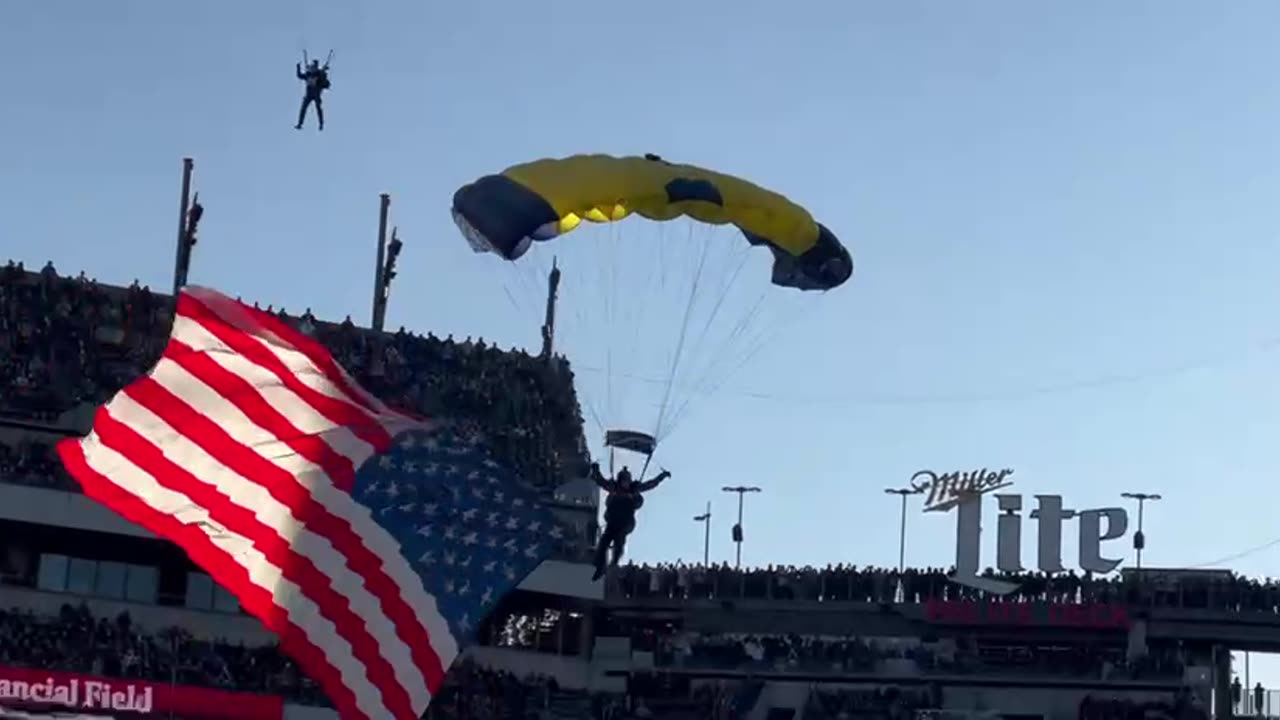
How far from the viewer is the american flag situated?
1351 inches

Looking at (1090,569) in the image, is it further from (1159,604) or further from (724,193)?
(724,193)

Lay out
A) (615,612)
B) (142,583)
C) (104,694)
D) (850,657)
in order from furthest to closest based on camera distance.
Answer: (615,612) → (850,657) → (142,583) → (104,694)

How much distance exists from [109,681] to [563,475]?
19991 mm

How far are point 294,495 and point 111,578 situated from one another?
27.6 metres

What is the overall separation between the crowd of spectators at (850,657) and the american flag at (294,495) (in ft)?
88.8

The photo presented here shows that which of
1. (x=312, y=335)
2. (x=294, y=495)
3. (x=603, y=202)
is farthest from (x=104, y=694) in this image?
(x=312, y=335)

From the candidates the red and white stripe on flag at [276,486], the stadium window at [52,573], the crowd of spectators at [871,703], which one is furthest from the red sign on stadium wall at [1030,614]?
the red and white stripe on flag at [276,486]

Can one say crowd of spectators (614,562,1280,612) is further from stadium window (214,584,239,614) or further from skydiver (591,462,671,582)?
skydiver (591,462,671,582)

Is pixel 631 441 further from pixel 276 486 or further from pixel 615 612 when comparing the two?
pixel 615 612

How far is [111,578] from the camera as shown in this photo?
61969mm

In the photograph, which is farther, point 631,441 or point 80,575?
point 80,575

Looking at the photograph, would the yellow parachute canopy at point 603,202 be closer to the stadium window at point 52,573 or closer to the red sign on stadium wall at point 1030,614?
the stadium window at point 52,573

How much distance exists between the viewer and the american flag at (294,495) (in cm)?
3431

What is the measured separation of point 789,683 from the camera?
6481 centimetres
